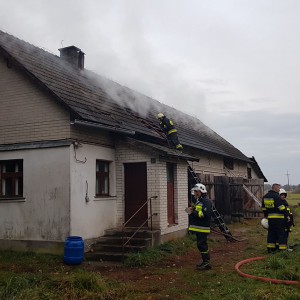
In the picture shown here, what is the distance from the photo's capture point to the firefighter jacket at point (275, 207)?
9.96 m

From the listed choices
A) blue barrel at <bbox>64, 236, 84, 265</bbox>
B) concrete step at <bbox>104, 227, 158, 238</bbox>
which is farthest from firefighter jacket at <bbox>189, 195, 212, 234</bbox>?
blue barrel at <bbox>64, 236, 84, 265</bbox>

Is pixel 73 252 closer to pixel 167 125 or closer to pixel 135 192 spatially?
pixel 135 192

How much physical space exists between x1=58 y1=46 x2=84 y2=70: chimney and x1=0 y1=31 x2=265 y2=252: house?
3.19m

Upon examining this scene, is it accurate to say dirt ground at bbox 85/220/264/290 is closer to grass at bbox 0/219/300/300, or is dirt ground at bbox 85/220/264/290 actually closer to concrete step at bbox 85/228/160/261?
grass at bbox 0/219/300/300

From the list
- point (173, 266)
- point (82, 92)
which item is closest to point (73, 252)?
point (173, 266)

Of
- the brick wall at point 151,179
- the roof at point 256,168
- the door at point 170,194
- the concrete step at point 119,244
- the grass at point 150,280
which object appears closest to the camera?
the grass at point 150,280

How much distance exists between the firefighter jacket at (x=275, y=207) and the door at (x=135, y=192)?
364 cm

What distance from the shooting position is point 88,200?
35.4 ft

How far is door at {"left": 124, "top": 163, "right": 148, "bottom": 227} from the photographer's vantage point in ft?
38.6

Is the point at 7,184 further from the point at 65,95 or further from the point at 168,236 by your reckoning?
the point at 168,236

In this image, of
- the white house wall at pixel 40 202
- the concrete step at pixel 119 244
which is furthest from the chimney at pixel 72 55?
the concrete step at pixel 119 244

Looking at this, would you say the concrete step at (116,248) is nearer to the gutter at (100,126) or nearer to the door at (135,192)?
the door at (135,192)

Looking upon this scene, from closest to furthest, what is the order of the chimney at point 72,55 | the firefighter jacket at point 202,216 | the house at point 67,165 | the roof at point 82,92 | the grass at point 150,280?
the grass at point 150,280, the firefighter jacket at point 202,216, the house at point 67,165, the roof at point 82,92, the chimney at point 72,55

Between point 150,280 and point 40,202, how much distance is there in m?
4.38
